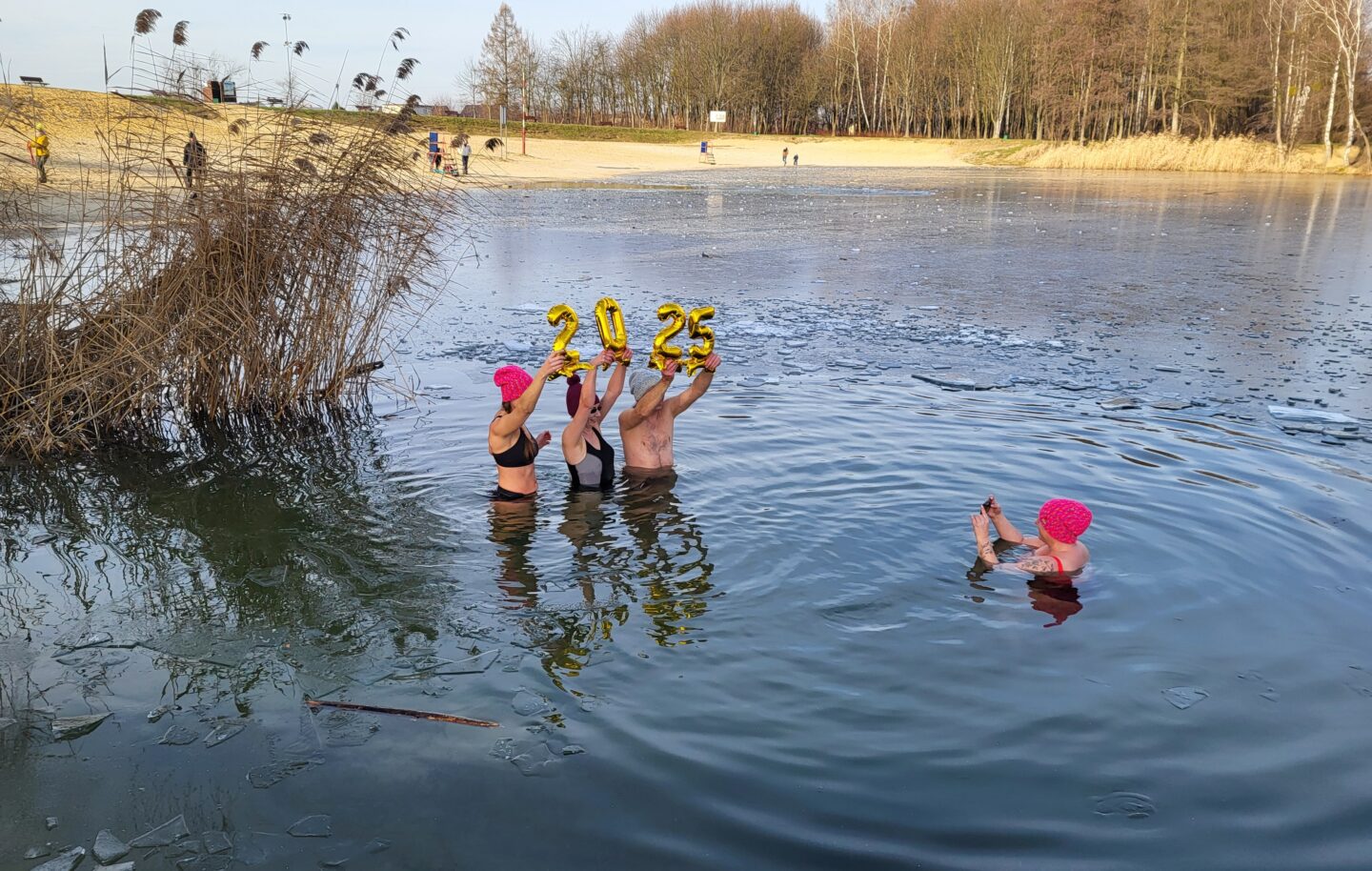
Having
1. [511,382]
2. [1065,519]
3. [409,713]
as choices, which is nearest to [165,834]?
[409,713]

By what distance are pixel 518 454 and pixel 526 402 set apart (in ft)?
1.92

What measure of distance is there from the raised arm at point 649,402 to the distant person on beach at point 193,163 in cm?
373

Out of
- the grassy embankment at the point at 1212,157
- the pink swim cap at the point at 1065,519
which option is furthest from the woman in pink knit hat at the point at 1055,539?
the grassy embankment at the point at 1212,157

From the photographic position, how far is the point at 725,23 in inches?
3588

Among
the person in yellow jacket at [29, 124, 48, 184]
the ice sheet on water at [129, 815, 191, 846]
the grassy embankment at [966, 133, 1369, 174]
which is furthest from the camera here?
the grassy embankment at [966, 133, 1369, 174]

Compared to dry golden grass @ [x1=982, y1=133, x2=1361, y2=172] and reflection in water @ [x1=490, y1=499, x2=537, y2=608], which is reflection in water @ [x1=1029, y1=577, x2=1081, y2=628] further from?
dry golden grass @ [x1=982, y1=133, x2=1361, y2=172]

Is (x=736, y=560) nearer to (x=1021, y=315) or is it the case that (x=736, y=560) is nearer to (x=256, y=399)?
(x=256, y=399)

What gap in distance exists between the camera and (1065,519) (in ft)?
17.5

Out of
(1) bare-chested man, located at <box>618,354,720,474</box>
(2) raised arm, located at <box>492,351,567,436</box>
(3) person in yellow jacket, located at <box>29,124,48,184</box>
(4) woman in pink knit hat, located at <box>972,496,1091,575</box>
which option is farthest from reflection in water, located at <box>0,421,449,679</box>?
(4) woman in pink knit hat, located at <box>972,496,1091,575</box>

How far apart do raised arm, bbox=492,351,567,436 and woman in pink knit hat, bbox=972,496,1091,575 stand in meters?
2.46

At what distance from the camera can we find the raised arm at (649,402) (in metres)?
6.36

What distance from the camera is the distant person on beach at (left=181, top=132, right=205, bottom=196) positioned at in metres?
7.50

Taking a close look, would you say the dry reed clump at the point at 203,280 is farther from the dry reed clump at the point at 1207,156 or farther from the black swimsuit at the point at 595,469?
the dry reed clump at the point at 1207,156

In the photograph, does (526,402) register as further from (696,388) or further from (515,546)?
(696,388)
